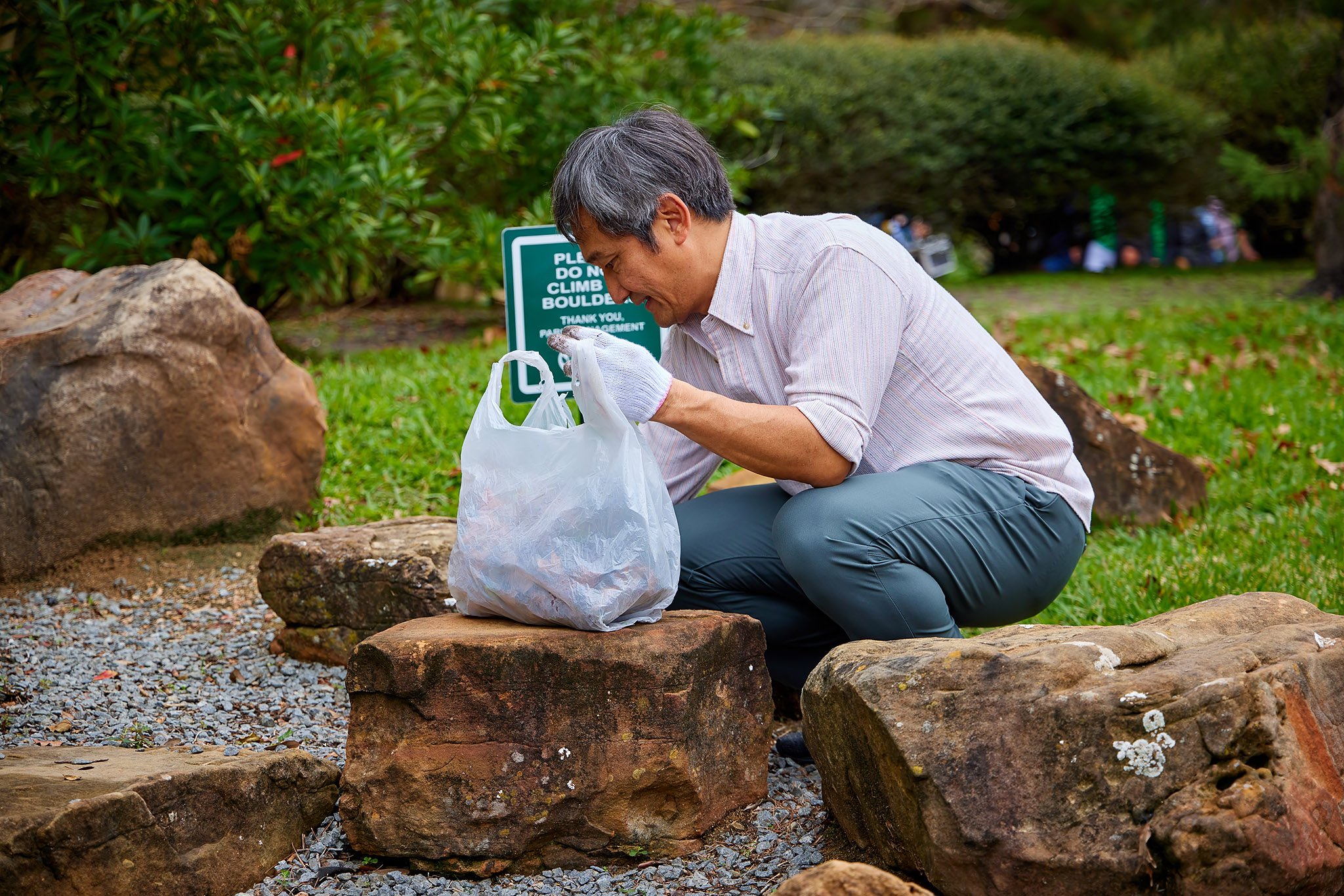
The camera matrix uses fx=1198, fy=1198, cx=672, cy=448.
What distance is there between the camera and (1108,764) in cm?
182

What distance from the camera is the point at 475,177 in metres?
7.83

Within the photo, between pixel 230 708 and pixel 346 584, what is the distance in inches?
16.1

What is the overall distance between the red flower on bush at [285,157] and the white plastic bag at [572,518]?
3607mm

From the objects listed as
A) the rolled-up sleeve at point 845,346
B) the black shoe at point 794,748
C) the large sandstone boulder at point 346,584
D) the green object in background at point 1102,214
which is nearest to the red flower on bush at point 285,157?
the large sandstone boulder at point 346,584

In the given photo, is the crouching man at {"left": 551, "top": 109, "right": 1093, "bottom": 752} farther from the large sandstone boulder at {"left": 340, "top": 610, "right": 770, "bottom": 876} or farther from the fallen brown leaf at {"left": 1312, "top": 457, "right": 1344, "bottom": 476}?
the fallen brown leaf at {"left": 1312, "top": 457, "right": 1344, "bottom": 476}

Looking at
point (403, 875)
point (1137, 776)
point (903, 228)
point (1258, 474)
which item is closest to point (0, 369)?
point (403, 875)

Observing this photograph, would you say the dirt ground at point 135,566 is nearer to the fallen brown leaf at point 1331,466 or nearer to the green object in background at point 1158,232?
the fallen brown leaf at point 1331,466

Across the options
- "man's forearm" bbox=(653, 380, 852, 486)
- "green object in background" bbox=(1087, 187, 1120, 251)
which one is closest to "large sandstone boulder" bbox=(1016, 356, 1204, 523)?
"man's forearm" bbox=(653, 380, 852, 486)

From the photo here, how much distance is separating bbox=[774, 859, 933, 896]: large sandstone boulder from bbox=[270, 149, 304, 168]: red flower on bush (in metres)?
4.59

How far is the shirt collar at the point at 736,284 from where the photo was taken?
8.19ft

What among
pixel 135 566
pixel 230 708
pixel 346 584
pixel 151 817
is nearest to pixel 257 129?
pixel 135 566

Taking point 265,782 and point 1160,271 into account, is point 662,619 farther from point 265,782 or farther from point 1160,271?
point 1160,271

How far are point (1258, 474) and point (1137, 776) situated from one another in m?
3.38

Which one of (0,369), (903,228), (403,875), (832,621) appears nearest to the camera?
(403,875)
